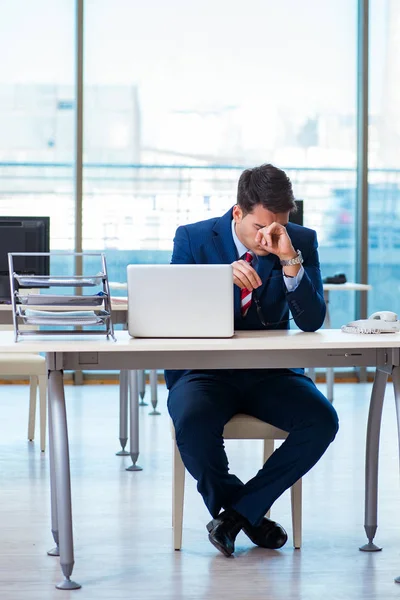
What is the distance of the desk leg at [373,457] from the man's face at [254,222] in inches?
21.0

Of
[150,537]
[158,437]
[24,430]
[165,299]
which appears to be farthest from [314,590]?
[24,430]

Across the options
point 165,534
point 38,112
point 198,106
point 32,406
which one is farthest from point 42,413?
point 198,106

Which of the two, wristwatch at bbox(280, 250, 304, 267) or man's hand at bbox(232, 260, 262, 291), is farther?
wristwatch at bbox(280, 250, 304, 267)

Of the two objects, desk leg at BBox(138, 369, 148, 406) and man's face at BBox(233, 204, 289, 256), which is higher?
man's face at BBox(233, 204, 289, 256)

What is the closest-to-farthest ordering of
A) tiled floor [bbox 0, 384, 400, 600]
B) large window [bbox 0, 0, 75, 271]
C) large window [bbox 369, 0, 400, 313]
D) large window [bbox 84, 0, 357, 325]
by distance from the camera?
tiled floor [bbox 0, 384, 400, 600]
large window [bbox 0, 0, 75, 271]
large window [bbox 84, 0, 357, 325]
large window [bbox 369, 0, 400, 313]

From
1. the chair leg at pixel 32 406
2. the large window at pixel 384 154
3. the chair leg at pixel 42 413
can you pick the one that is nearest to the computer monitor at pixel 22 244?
the chair leg at pixel 42 413

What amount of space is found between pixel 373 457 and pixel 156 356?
813 millimetres

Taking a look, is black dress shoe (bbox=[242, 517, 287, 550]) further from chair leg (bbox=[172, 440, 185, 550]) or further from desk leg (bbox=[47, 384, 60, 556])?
desk leg (bbox=[47, 384, 60, 556])

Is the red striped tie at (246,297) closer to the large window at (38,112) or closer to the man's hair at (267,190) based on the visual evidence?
the man's hair at (267,190)

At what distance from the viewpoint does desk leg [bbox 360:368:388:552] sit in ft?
9.53

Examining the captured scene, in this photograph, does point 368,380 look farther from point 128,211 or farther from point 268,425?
point 268,425

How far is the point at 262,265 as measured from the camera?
298cm

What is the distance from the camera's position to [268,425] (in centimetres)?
284

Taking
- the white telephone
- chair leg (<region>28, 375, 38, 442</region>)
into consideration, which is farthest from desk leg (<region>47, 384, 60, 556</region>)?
chair leg (<region>28, 375, 38, 442</region>)
